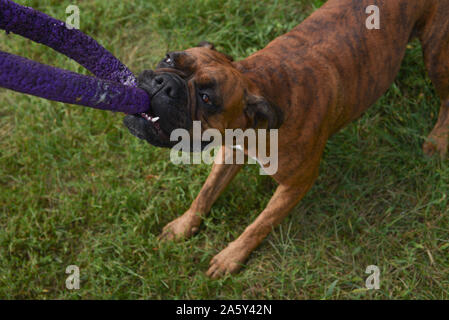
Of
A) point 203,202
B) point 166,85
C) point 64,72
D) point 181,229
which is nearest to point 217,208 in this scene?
point 203,202

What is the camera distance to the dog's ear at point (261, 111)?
228 centimetres

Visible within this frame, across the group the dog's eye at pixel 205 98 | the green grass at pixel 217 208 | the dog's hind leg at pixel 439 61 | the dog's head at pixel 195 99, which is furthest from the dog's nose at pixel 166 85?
the dog's hind leg at pixel 439 61

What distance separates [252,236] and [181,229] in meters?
0.52

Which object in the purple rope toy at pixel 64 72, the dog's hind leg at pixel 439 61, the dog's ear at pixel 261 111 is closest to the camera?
the purple rope toy at pixel 64 72

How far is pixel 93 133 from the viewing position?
150 inches

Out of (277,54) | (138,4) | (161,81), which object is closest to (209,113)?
(161,81)

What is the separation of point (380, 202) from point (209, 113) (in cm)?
180

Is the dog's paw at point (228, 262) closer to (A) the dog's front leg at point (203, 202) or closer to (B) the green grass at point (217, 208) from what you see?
(B) the green grass at point (217, 208)

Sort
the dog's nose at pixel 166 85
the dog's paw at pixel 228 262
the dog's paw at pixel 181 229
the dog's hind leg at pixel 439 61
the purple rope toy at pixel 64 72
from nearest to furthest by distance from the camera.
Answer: the purple rope toy at pixel 64 72, the dog's nose at pixel 166 85, the dog's hind leg at pixel 439 61, the dog's paw at pixel 228 262, the dog's paw at pixel 181 229

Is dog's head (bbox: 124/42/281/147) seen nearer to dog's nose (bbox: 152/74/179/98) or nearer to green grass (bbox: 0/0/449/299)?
dog's nose (bbox: 152/74/179/98)

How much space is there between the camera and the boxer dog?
221 cm

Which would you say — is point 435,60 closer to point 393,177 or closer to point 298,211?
point 393,177

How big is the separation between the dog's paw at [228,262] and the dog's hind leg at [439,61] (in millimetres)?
1602

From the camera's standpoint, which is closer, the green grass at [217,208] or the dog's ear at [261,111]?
the dog's ear at [261,111]
